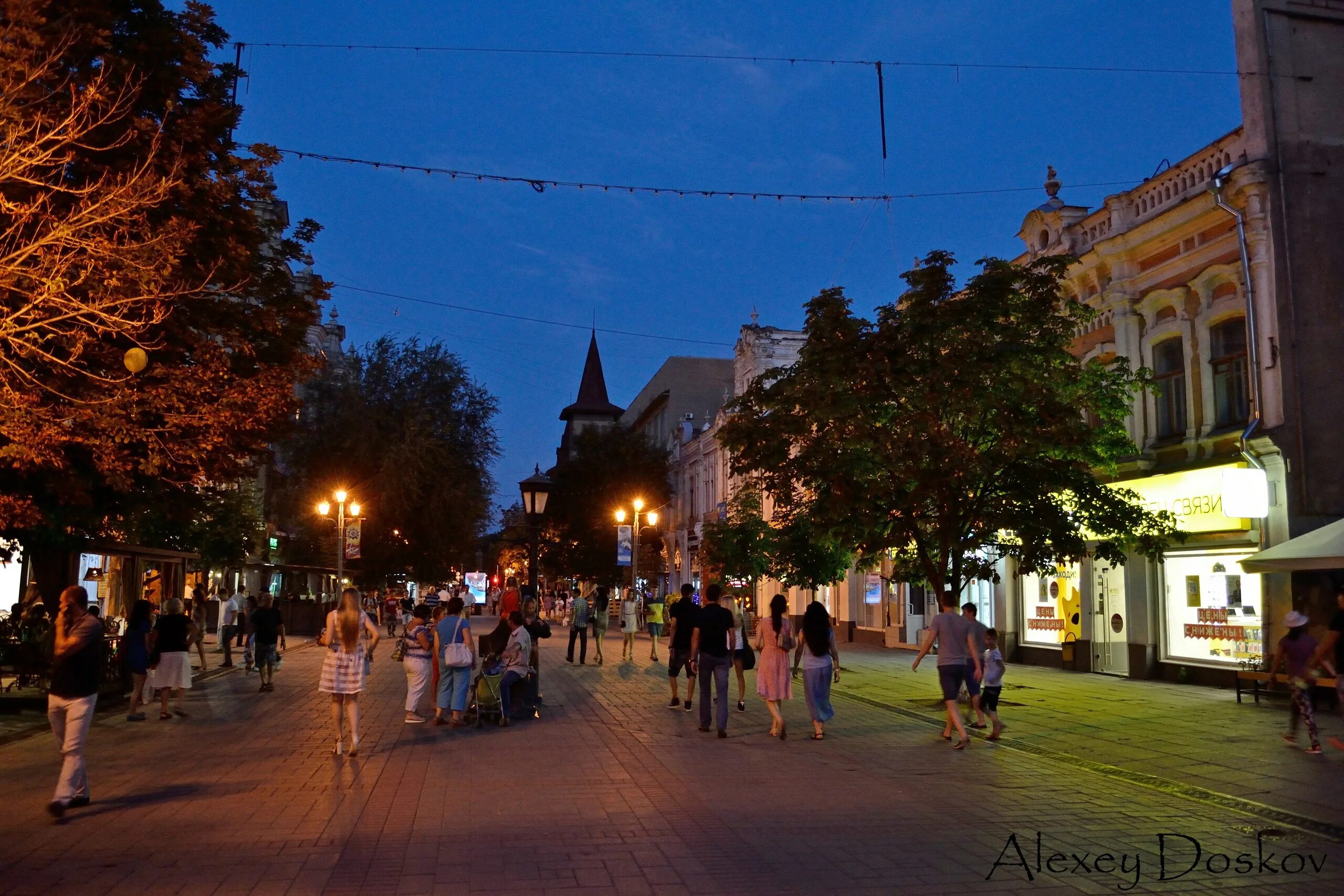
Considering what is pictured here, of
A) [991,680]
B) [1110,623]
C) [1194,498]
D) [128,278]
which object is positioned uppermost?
[128,278]

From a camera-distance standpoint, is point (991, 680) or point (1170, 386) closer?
point (991, 680)

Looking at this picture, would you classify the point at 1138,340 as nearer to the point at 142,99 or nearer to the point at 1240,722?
the point at 1240,722

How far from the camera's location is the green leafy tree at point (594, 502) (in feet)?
201

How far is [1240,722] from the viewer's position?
15508 millimetres

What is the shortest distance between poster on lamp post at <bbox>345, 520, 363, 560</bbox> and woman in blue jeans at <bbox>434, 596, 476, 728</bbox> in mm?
18748

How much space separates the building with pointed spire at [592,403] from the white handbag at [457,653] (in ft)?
273

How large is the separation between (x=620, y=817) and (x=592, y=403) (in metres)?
92.1

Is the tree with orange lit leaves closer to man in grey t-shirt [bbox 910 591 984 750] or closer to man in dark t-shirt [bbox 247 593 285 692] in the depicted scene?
man in dark t-shirt [bbox 247 593 285 692]

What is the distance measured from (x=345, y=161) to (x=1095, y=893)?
16.4 metres

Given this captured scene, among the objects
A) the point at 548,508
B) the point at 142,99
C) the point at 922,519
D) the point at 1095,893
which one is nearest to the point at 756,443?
the point at 922,519

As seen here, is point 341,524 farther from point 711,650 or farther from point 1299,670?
point 1299,670

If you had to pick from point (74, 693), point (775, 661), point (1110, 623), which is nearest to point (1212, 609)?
point (1110, 623)

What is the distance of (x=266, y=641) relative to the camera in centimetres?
2022

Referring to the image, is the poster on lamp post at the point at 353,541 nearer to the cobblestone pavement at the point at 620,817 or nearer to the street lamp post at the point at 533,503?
the street lamp post at the point at 533,503
